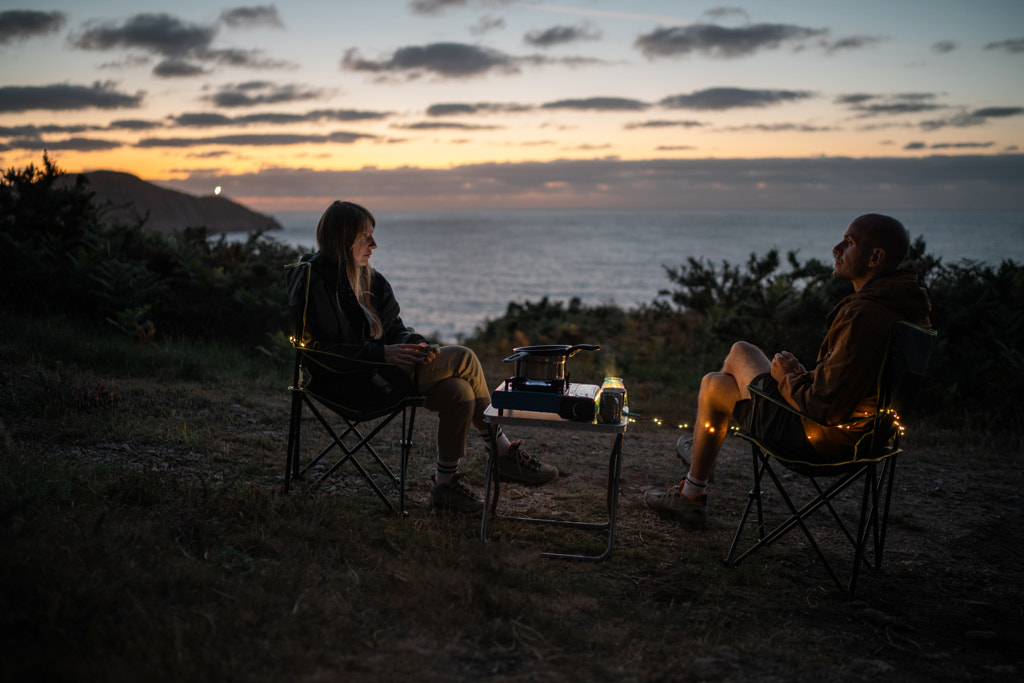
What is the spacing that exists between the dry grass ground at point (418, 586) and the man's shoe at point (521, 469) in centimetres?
9

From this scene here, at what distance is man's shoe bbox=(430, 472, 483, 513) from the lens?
3.51m

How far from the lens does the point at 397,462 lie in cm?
440

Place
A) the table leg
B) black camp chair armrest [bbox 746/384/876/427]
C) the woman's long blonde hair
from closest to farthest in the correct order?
black camp chair armrest [bbox 746/384/876/427] → the table leg → the woman's long blonde hair

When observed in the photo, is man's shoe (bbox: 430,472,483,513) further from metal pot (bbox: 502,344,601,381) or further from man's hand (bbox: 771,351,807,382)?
man's hand (bbox: 771,351,807,382)

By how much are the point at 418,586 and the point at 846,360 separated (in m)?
1.88

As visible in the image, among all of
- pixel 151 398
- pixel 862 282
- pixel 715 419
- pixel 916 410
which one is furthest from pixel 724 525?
pixel 151 398

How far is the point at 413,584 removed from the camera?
8.45 ft

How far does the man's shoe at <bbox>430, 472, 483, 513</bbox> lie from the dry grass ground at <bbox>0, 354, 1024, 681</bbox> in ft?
0.29

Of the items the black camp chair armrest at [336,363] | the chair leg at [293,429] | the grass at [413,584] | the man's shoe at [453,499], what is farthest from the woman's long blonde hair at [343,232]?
the grass at [413,584]

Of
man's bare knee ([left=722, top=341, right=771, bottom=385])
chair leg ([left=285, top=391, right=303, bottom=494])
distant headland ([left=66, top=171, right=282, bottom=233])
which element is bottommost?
chair leg ([left=285, top=391, right=303, bottom=494])

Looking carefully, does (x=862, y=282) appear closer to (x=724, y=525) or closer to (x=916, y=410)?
(x=724, y=525)

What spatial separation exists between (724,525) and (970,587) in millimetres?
1080

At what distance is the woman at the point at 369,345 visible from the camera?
132 inches

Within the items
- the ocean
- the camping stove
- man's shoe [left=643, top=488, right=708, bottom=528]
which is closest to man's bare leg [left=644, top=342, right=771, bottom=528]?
man's shoe [left=643, top=488, right=708, bottom=528]
